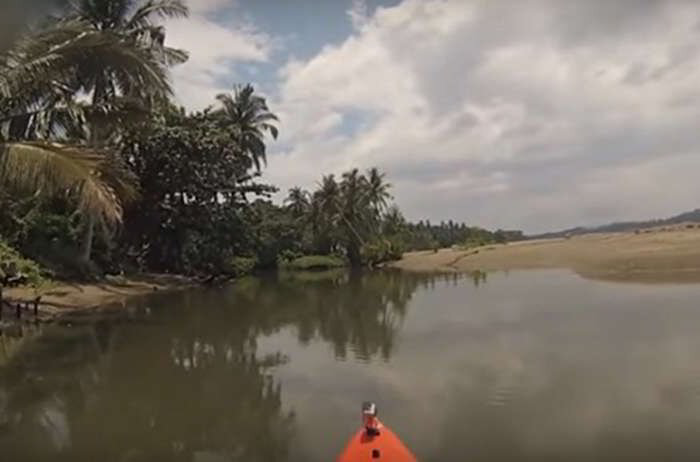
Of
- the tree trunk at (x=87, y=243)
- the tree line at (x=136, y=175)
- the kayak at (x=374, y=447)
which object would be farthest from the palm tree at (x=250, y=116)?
the kayak at (x=374, y=447)

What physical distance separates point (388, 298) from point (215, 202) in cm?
1453

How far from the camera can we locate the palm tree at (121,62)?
13797 millimetres

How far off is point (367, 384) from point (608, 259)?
25.7m

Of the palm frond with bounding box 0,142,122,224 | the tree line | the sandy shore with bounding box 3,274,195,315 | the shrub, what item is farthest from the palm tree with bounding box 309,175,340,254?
the palm frond with bounding box 0,142,122,224

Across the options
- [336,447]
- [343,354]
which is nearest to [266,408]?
[336,447]

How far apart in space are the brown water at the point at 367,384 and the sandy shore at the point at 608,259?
25.8ft

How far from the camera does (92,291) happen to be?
944 inches

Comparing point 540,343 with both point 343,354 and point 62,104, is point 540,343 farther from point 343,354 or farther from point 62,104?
point 62,104

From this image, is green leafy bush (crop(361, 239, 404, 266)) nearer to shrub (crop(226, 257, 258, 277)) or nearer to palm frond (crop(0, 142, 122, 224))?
shrub (crop(226, 257, 258, 277))

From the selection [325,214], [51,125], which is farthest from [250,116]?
[51,125]

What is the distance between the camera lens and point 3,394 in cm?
1023

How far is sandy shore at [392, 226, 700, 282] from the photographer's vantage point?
87.9 feet

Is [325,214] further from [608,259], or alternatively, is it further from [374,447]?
[374,447]

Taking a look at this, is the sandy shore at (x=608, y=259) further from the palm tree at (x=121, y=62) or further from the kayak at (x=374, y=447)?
the kayak at (x=374, y=447)
